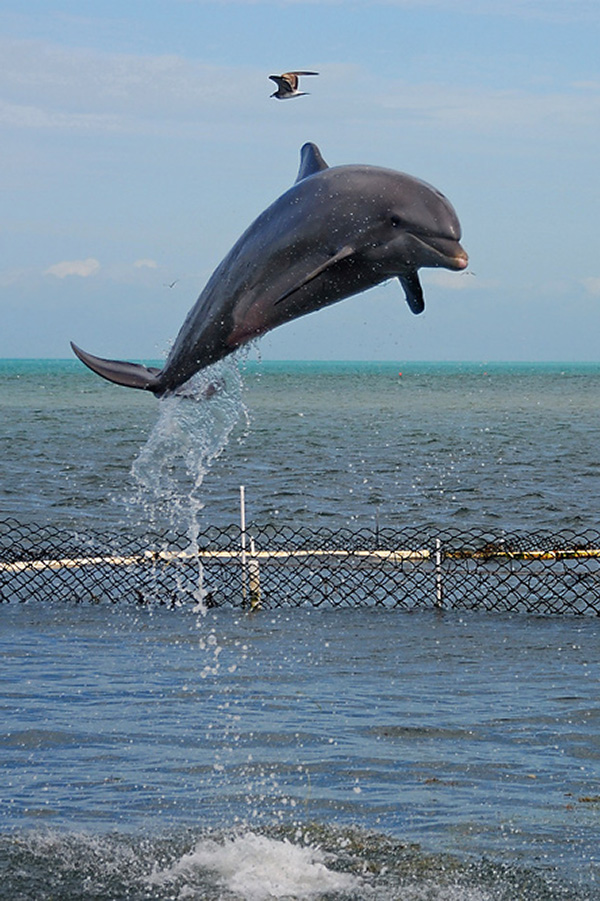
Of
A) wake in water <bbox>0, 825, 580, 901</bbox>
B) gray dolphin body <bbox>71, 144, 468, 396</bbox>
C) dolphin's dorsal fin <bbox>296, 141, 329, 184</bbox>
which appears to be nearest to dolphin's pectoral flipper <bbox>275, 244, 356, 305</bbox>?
gray dolphin body <bbox>71, 144, 468, 396</bbox>

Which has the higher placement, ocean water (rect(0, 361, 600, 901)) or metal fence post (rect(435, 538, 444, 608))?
metal fence post (rect(435, 538, 444, 608))

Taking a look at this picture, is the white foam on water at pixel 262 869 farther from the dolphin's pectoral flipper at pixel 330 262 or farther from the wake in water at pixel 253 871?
the dolphin's pectoral flipper at pixel 330 262

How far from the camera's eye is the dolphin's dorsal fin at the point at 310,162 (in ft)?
27.6

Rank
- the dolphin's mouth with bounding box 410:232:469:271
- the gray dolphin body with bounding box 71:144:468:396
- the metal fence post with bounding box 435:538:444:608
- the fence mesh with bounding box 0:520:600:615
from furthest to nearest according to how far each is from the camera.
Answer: the fence mesh with bounding box 0:520:600:615 → the metal fence post with bounding box 435:538:444:608 → the gray dolphin body with bounding box 71:144:468:396 → the dolphin's mouth with bounding box 410:232:469:271

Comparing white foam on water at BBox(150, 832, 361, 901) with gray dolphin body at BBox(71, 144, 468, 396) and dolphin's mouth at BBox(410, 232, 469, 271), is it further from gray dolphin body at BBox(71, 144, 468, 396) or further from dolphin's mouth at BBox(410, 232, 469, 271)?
dolphin's mouth at BBox(410, 232, 469, 271)

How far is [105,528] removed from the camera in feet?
116

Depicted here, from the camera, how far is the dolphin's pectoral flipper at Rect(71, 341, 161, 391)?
835 cm

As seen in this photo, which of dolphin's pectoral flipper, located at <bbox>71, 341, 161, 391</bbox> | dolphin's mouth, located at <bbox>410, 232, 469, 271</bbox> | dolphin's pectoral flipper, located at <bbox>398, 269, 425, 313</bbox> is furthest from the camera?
dolphin's pectoral flipper, located at <bbox>71, 341, 161, 391</bbox>

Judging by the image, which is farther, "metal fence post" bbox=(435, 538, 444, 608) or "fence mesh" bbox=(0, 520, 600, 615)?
"fence mesh" bbox=(0, 520, 600, 615)

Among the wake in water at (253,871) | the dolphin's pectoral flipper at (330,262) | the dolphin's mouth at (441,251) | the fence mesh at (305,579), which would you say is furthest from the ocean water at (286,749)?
the dolphin's mouth at (441,251)

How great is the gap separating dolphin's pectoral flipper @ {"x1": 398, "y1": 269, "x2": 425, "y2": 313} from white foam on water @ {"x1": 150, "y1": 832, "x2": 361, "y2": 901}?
5106 mm

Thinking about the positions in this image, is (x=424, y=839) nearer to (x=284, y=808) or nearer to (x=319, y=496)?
(x=284, y=808)

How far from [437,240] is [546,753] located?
8145 millimetres

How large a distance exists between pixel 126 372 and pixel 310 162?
174 centimetres
